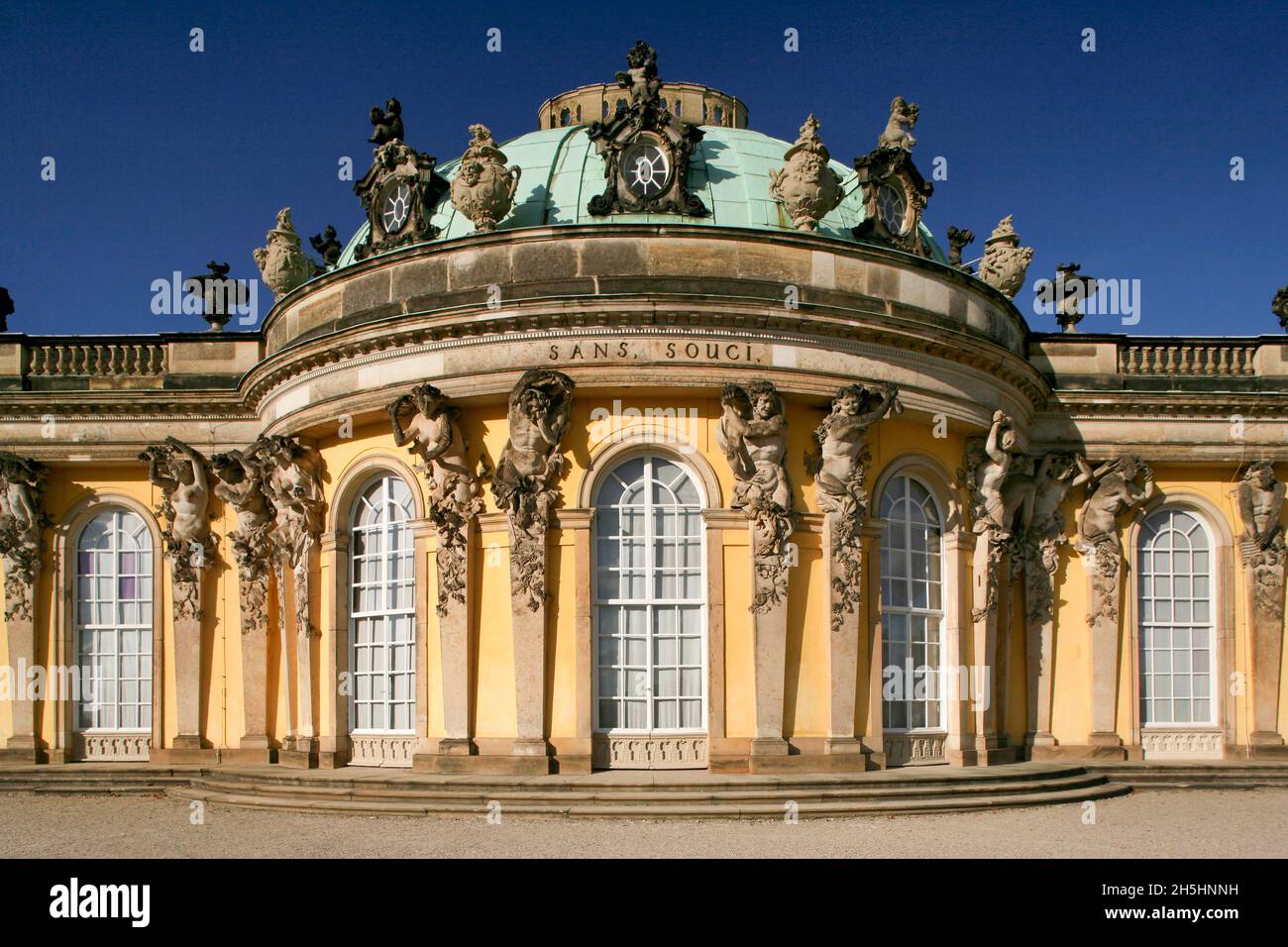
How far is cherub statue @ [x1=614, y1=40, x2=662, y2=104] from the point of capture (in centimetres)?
2192

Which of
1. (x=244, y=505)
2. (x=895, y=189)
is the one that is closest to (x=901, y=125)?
(x=895, y=189)

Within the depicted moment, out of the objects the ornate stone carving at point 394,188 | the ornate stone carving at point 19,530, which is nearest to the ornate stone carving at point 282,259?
the ornate stone carving at point 394,188

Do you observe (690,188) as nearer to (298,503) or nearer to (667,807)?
(298,503)

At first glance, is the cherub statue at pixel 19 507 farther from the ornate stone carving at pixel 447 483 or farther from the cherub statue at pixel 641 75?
the cherub statue at pixel 641 75

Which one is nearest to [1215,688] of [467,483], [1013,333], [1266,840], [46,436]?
[1013,333]

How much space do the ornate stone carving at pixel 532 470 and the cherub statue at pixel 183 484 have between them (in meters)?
7.60

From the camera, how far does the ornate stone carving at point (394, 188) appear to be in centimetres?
2250

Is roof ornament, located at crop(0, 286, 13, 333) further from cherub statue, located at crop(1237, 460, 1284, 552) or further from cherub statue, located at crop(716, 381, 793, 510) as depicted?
cherub statue, located at crop(1237, 460, 1284, 552)

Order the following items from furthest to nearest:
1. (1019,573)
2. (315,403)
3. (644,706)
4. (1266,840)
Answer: (1019,573)
(315,403)
(644,706)
(1266,840)

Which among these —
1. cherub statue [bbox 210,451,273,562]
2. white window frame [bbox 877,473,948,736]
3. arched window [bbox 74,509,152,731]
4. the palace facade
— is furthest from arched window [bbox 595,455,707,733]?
arched window [bbox 74,509,152,731]

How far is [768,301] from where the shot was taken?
65.2ft

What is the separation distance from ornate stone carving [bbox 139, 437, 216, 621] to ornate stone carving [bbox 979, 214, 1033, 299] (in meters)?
14.9
